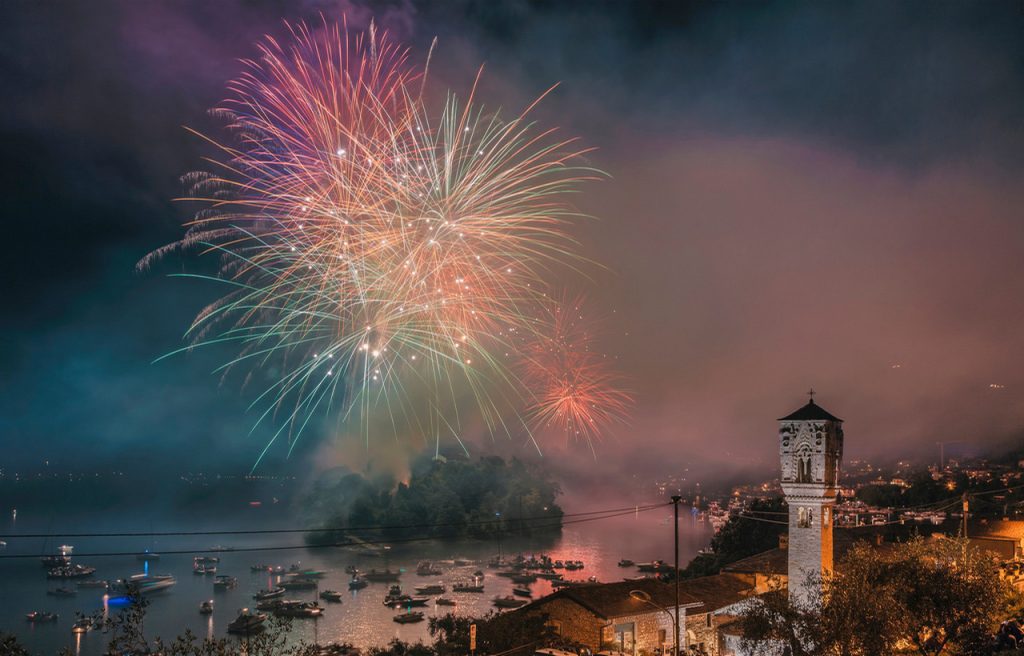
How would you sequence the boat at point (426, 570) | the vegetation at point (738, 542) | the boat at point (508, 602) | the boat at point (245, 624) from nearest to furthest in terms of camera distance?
the vegetation at point (738, 542), the boat at point (245, 624), the boat at point (508, 602), the boat at point (426, 570)

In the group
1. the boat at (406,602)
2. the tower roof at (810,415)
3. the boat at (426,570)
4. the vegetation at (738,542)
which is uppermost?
the tower roof at (810,415)

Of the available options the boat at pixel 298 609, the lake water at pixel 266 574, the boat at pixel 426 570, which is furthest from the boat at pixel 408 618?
the boat at pixel 426 570

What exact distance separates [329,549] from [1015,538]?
100998 mm

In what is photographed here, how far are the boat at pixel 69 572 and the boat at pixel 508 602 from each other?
47.5m

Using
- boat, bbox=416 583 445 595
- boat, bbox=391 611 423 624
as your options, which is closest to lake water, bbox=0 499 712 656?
boat, bbox=391 611 423 624

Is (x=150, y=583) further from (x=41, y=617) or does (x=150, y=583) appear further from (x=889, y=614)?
(x=889, y=614)

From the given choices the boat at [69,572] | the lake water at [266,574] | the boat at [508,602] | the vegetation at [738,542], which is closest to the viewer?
the vegetation at [738,542]

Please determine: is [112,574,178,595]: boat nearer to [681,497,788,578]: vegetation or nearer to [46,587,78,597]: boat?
[46,587,78,597]: boat

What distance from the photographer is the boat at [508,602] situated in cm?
7056

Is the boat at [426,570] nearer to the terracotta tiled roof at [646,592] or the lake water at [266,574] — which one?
the lake water at [266,574]

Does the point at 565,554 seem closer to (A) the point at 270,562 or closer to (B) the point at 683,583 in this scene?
(A) the point at 270,562

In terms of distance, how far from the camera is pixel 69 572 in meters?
84.4

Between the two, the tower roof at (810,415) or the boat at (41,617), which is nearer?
the tower roof at (810,415)

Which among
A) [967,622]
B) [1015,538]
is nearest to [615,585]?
[967,622]
